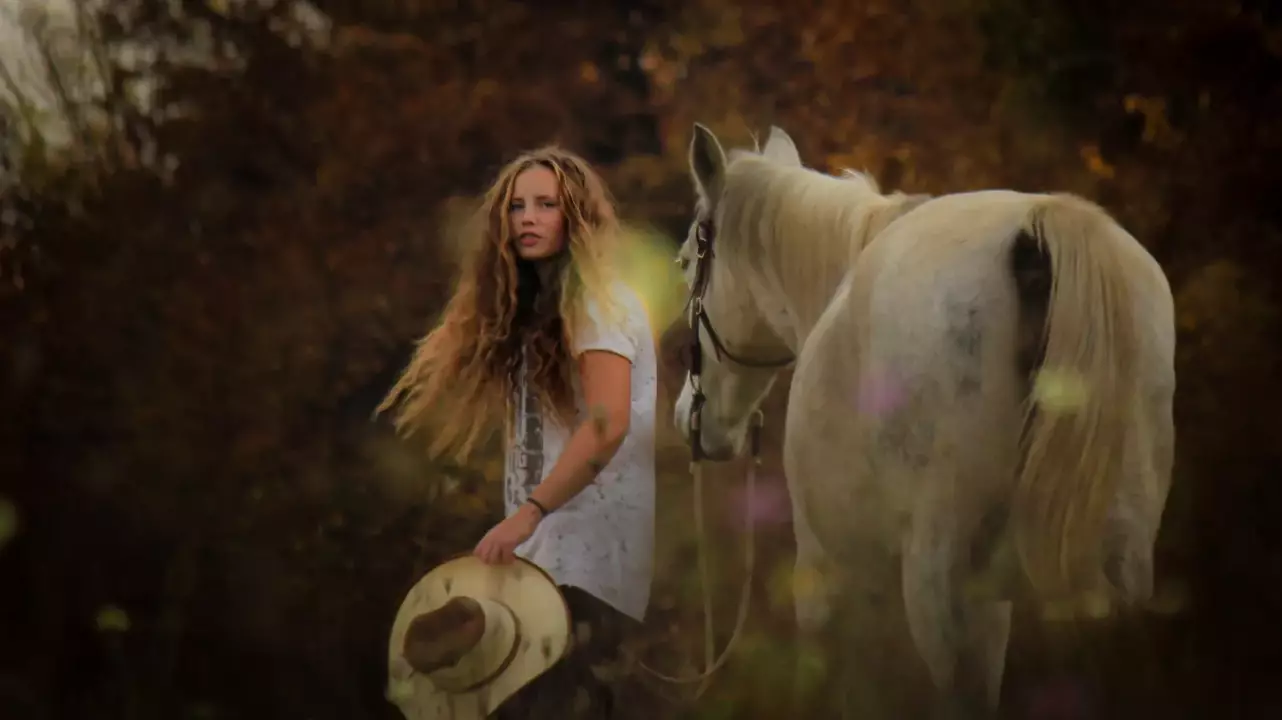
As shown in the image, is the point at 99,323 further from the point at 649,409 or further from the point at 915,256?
the point at 915,256

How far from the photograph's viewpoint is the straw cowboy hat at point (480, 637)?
4.83 feet

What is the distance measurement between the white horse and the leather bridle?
0.27 ft

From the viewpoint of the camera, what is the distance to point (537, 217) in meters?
1.54

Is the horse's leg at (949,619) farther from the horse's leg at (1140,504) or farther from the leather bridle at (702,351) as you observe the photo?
the leather bridle at (702,351)

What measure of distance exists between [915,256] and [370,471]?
80cm

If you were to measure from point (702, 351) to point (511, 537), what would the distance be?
375 millimetres

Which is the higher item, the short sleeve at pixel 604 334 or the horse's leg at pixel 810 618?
the short sleeve at pixel 604 334

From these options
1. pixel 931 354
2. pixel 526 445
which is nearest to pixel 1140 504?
pixel 931 354

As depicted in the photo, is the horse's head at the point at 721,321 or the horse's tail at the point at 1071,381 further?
the horse's head at the point at 721,321

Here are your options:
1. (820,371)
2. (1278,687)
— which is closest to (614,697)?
(820,371)

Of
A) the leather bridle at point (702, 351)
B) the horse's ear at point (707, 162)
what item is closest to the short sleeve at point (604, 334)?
the leather bridle at point (702, 351)

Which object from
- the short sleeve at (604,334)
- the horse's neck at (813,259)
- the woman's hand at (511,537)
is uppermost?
the horse's neck at (813,259)

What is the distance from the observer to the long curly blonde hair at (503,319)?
1.52 m

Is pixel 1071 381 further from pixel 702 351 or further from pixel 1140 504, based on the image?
pixel 702 351
